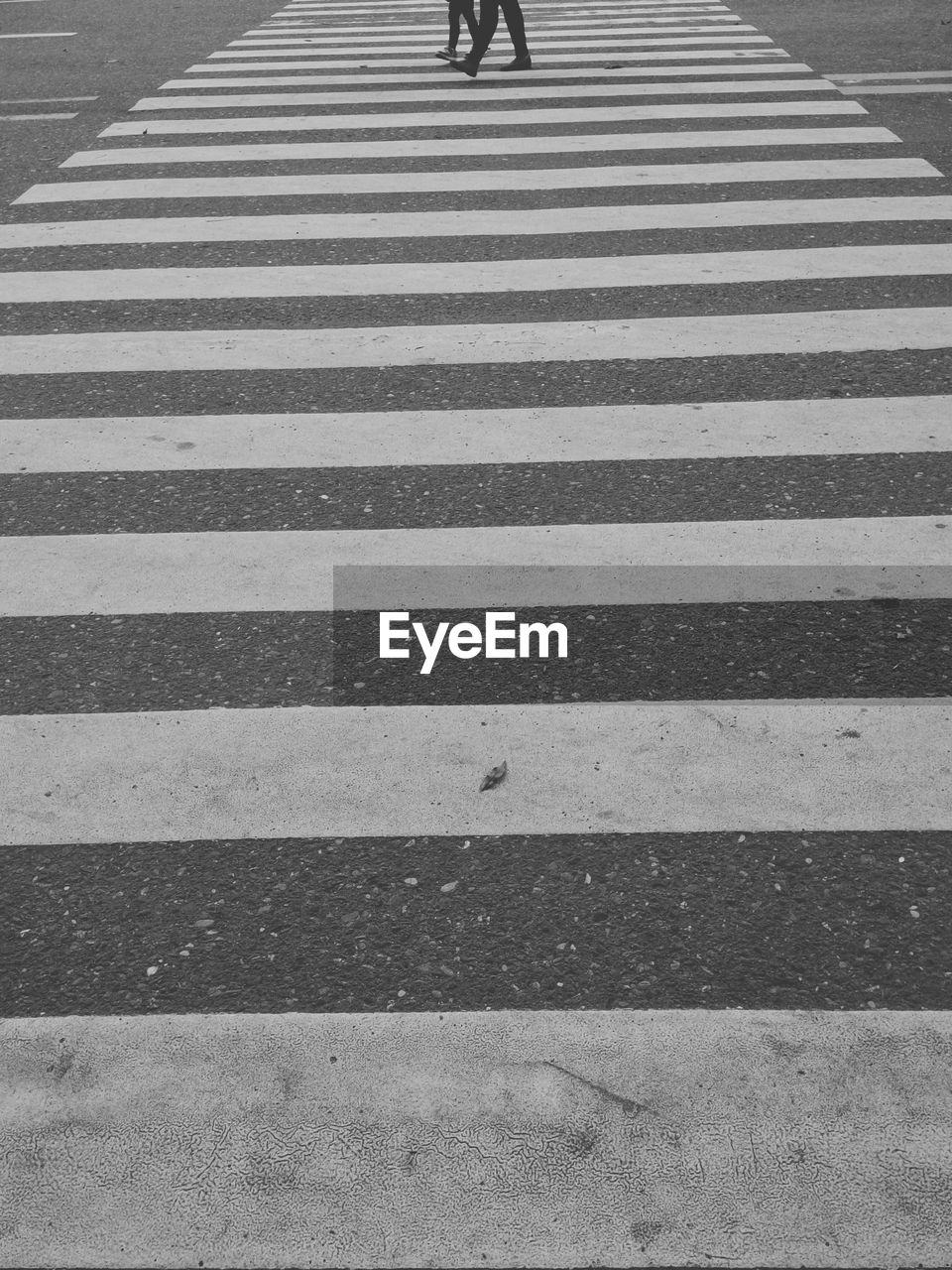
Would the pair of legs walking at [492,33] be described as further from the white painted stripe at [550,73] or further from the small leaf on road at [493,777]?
the small leaf on road at [493,777]

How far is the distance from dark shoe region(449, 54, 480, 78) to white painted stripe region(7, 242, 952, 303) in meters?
5.27

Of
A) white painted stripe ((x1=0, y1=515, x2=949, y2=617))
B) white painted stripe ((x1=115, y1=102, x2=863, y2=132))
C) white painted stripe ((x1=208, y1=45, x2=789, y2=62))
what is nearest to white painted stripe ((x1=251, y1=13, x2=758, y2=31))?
white painted stripe ((x1=208, y1=45, x2=789, y2=62))

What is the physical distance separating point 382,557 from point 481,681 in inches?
30.5

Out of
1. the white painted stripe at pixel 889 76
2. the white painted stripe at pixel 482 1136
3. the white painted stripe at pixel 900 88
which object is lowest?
the white painted stripe at pixel 482 1136

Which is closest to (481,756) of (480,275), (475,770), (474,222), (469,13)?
(475,770)

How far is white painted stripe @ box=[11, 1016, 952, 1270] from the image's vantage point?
2.37 m

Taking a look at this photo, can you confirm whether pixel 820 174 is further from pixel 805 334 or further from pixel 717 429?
pixel 717 429

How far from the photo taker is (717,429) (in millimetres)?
5348

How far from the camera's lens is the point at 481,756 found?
3.58 m

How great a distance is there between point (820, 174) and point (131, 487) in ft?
17.8

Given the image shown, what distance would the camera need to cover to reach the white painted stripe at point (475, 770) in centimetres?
335

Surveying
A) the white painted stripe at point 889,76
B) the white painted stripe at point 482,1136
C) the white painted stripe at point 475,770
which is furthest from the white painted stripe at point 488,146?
the white painted stripe at point 482,1136

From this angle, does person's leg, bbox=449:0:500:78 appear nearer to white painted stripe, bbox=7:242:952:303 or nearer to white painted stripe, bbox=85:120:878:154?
white painted stripe, bbox=85:120:878:154

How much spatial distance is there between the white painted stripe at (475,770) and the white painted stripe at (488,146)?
260 inches
